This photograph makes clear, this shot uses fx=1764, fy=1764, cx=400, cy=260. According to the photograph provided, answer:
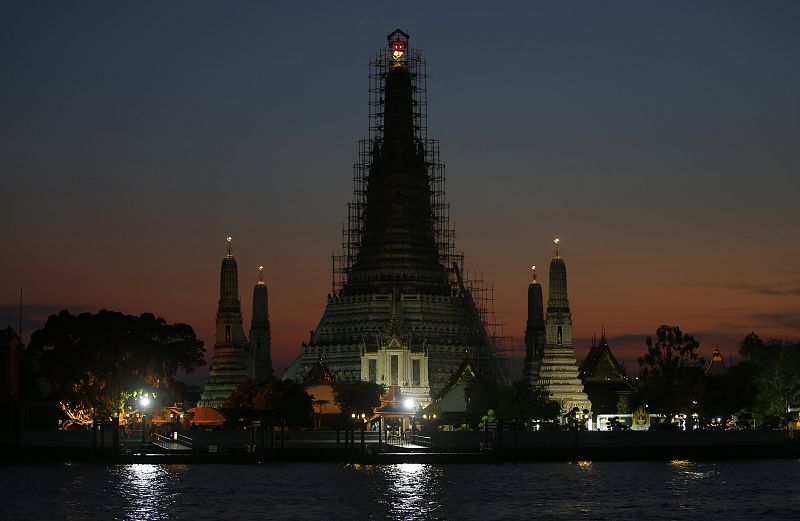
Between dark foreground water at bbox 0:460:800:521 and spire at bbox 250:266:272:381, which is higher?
spire at bbox 250:266:272:381

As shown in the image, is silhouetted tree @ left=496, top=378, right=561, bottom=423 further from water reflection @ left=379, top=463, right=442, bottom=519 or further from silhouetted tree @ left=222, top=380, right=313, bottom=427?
silhouetted tree @ left=222, top=380, right=313, bottom=427

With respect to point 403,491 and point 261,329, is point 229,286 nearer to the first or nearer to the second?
point 261,329

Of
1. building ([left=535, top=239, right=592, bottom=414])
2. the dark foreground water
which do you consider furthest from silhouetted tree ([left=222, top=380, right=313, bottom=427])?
building ([left=535, top=239, right=592, bottom=414])

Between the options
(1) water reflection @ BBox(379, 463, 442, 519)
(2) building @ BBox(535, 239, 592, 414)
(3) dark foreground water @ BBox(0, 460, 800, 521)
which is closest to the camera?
(1) water reflection @ BBox(379, 463, 442, 519)

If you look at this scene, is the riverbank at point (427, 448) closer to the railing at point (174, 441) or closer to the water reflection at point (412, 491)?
the railing at point (174, 441)

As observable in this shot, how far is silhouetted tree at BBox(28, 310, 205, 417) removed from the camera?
11644cm

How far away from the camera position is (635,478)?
334 ft

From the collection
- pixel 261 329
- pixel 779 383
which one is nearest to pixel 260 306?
pixel 261 329

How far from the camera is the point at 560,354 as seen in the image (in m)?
135

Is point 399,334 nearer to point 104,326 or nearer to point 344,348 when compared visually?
point 344,348

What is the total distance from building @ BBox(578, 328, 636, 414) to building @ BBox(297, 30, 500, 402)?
8.45 metres

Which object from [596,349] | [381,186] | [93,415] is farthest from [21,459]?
[596,349]

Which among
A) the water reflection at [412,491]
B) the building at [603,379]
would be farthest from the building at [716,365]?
the water reflection at [412,491]

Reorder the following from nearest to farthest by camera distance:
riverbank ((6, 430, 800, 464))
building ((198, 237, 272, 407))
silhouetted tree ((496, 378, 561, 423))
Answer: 1. riverbank ((6, 430, 800, 464))
2. silhouetted tree ((496, 378, 561, 423))
3. building ((198, 237, 272, 407))
